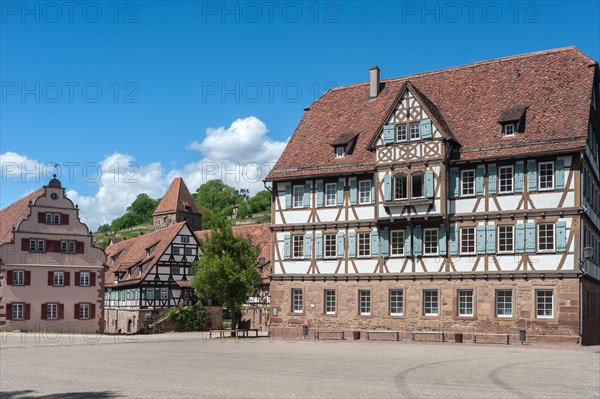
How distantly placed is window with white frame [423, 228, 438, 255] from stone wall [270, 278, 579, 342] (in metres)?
1.54

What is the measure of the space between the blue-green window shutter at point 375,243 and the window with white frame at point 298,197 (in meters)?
4.74

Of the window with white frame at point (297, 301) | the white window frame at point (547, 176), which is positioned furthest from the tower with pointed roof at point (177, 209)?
the white window frame at point (547, 176)

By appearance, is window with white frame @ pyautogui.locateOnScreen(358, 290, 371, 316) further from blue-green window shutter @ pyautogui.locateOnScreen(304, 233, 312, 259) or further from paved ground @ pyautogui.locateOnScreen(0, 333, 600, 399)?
paved ground @ pyautogui.locateOnScreen(0, 333, 600, 399)

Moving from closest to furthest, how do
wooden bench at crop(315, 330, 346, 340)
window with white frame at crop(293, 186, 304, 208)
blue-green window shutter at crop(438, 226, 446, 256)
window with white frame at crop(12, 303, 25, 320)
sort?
blue-green window shutter at crop(438, 226, 446, 256)
wooden bench at crop(315, 330, 346, 340)
window with white frame at crop(293, 186, 304, 208)
window with white frame at crop(12, 303, 25, 320)

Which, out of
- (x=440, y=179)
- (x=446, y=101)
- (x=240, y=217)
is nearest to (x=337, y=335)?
(x=440, y=179)

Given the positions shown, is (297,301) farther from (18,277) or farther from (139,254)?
(139,254)

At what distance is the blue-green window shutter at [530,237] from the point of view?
119ft

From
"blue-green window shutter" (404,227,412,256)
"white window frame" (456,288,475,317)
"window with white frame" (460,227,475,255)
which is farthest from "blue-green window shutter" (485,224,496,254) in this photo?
"blue-green window shutter" (404,227,412,256)

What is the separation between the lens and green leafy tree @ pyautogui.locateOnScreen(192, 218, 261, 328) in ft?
141

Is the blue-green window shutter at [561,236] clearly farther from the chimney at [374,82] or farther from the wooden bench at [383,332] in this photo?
the chimney at [374,82]

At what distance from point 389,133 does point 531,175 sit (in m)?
7.38

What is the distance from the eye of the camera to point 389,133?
39.8 metres

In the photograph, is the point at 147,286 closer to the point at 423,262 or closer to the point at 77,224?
the point at 77,224

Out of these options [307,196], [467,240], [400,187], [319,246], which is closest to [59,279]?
[307,196]
